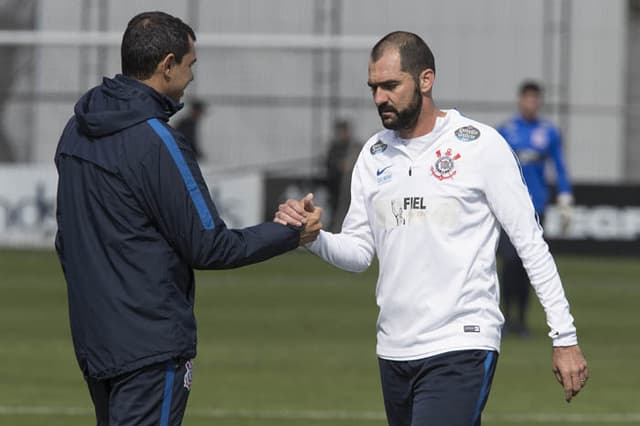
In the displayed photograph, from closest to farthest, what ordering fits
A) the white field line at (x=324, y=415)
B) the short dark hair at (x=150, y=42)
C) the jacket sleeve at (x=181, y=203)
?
the jacket sleeve at (x=181, y=203), the short dark hair at (x=150, y=42), the white field line at (x=324, y=415)

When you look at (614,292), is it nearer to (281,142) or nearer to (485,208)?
(281,142)

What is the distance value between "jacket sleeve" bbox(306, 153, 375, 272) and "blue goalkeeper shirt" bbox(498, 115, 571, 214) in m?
7.90

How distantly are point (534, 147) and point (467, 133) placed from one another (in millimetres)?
8269

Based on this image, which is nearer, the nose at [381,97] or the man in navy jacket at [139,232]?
the man in navy jacket at [139,232]

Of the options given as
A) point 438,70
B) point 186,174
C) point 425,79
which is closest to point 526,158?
point 425,79

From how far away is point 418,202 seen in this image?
628 centimetres

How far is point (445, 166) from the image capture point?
628 centimetres

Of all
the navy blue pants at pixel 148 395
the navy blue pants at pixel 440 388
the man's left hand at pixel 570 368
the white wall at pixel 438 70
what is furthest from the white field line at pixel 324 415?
the white wall at pixel 438 70

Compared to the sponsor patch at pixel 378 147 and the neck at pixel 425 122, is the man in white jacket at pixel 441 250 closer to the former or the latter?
the neck at pixel 425 122

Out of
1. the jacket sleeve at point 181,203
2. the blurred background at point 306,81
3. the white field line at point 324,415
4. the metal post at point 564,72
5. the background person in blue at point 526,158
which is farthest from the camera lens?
the metal post at point 564,72

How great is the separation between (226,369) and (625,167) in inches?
805

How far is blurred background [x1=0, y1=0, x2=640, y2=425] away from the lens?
38.2 ft

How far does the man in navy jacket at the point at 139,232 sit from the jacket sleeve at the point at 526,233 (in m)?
1.07

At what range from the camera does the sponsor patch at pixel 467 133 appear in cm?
631
